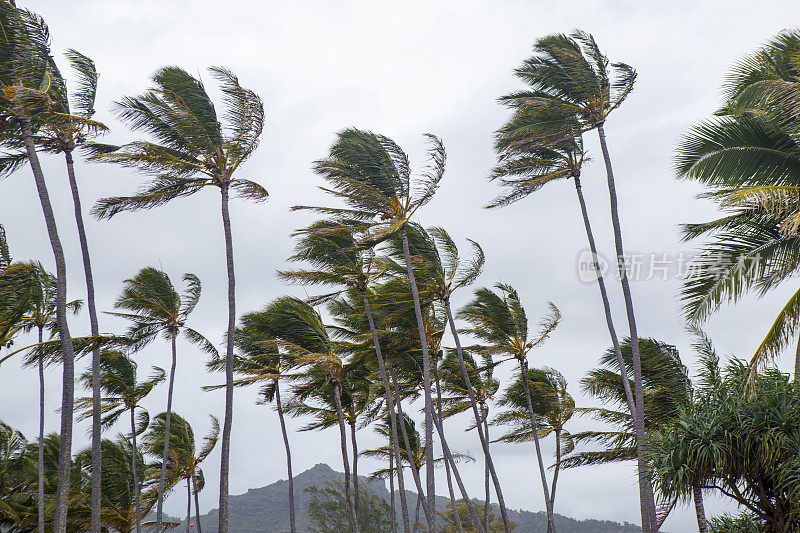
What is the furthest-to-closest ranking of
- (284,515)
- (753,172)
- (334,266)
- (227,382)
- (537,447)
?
1. (284,515)
2. (537,447)
3. (334,266)
4. (227,382)
5. (753,172)

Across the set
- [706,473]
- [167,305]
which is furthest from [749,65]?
[167,305]

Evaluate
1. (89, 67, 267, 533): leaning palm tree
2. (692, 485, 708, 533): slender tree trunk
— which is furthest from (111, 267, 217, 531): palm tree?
(692, 485, 708, 533): slender tree trunk

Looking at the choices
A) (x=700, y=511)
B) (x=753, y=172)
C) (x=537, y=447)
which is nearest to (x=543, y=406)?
(x=537, y=447)

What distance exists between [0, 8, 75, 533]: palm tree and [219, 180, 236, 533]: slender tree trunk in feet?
10.2

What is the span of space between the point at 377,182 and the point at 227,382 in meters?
6.95

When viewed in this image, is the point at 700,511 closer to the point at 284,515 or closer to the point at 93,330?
the point at 93,330

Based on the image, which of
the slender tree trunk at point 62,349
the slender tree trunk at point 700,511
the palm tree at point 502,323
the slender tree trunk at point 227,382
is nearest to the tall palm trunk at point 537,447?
the palm tree at point 502,323

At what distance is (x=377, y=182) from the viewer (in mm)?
17906

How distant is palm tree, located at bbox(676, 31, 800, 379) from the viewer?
10.4 meters

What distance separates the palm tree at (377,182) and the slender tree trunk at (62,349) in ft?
22.1

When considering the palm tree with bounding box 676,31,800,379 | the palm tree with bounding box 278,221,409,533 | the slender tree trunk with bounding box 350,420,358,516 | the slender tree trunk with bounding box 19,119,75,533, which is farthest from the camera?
the slender tree trunk with bounding box 350,420,358,516

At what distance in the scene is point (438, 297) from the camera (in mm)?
Answer: 20766

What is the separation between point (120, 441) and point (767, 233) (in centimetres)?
3062

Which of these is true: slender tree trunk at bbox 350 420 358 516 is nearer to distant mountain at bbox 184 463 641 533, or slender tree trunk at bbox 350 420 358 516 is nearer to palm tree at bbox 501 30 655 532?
palm tree at bbox 501 30 655 532
